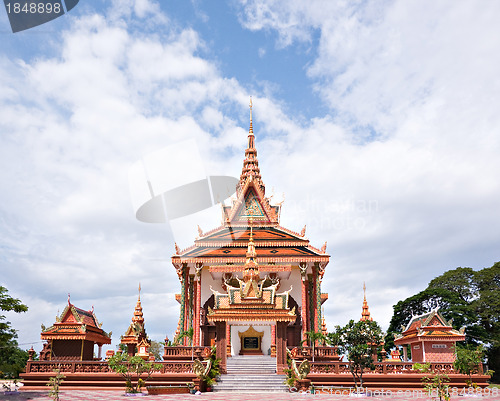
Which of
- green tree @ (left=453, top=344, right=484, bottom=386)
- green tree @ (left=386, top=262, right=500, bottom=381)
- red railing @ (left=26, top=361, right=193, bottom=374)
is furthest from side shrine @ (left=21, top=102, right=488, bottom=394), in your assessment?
green tree @ (left=386, top=262, right=500, bottom=381)

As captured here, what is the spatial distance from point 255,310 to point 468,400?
9113 mm

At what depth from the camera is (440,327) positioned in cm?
2814

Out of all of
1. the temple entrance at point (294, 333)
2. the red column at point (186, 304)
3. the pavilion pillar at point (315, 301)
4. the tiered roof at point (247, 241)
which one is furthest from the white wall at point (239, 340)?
the tiered roof at point (247, 241)

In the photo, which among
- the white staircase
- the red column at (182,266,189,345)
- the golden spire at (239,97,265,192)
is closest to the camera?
the white staircase

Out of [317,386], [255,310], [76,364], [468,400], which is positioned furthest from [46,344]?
[468,400]

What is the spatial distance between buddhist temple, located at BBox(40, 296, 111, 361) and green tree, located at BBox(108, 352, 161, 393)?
7493 mm

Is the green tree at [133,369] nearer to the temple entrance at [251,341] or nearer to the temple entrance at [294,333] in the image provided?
the temple entrance at [251,341]

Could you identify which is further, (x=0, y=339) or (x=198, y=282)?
(x=198, y=282)

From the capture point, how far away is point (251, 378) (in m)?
19.5

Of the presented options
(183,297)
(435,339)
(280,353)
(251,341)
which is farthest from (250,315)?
(435,339)

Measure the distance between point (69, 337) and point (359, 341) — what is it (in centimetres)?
1590

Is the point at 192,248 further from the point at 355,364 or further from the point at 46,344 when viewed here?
the point at 355,364

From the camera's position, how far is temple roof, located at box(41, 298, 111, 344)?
85.6 ft

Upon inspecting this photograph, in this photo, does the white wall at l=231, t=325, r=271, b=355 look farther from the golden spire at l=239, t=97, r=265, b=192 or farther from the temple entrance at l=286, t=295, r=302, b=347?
the golden spire at l=239, t=97, r=265, b=192
